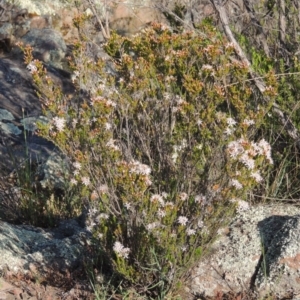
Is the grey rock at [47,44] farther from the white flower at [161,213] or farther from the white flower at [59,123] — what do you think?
the white flower at [161,213]

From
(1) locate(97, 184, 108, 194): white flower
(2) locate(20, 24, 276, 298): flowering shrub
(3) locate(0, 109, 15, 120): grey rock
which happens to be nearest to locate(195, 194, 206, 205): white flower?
(2) locate(20, 24, 276, 298): flowering shrub

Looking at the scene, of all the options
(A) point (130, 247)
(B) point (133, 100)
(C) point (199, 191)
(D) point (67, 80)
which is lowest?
(D) point (67, 80)

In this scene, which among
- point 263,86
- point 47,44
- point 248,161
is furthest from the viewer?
point 47,44

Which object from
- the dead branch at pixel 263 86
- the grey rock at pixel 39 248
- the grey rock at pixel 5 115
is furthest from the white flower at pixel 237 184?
the grey rock at pixel 5 115

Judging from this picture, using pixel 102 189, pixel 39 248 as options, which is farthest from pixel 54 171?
pixel 102 189

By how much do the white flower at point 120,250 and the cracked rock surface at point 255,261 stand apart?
523mm

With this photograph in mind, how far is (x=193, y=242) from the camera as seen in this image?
3.07 meters

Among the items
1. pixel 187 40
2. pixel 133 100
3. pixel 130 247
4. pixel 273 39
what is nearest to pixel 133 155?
pixel 133 100

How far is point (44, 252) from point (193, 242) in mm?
1055

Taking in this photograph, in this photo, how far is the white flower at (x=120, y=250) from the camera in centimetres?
298

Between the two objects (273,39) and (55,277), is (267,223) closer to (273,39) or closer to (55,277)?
(55,277)

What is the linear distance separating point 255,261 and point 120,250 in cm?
88

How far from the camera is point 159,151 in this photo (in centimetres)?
341

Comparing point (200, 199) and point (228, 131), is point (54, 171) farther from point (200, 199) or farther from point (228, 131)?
point (228, 131)
